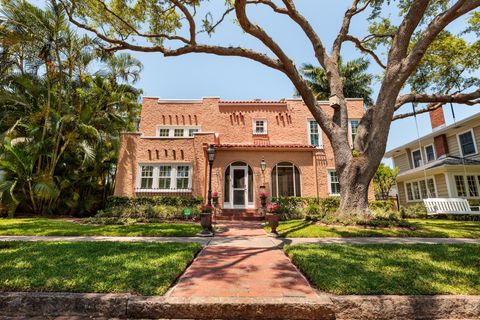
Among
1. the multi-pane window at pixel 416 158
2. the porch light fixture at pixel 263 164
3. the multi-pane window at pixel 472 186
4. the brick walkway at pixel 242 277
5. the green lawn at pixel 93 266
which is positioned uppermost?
the multi-pane window at pixel 416 158

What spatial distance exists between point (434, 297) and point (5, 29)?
19.1m

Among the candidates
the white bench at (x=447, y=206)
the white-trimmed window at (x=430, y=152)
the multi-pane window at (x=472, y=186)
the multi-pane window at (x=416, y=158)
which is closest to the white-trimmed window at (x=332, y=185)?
the white bench at (x=447, y=206)

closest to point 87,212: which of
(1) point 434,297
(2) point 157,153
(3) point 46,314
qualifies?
(2) point 157,153

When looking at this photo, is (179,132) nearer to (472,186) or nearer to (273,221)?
(273,221)

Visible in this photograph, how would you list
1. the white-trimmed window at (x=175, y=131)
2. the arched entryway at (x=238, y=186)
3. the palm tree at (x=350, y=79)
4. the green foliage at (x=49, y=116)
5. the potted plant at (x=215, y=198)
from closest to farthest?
the green foliage at (x=49, y=116) < the potted plant at (x=215, y=198) < the arched entryway at (x=238, y=186) < the white-trimmed window at (x=175, y=131) < the palm tree at (x=350, y=79)

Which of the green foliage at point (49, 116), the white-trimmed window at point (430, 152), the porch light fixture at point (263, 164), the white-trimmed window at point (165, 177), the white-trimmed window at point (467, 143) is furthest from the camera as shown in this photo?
the white-trimmed window at point (430, 152)

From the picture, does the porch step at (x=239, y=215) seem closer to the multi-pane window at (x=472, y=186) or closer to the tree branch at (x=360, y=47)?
the tree branch at (x=360, y=47)

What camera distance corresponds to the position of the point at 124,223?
35.8ft

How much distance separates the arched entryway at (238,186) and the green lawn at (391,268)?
967cm

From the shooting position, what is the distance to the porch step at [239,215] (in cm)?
1416

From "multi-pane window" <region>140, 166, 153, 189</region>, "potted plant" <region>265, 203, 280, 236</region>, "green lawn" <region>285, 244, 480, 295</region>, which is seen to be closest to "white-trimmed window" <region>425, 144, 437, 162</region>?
"green lawn" <region>285, 244, 480, 295</region>

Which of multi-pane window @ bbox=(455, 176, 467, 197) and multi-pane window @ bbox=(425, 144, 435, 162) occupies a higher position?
multi-pane window @ bbox=(425, 144, 435, 162)

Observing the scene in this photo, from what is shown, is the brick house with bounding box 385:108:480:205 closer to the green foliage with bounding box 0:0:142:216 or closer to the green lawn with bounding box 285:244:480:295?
the green lawn with bounding box 285:244:480:295

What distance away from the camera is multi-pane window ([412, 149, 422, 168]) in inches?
882
